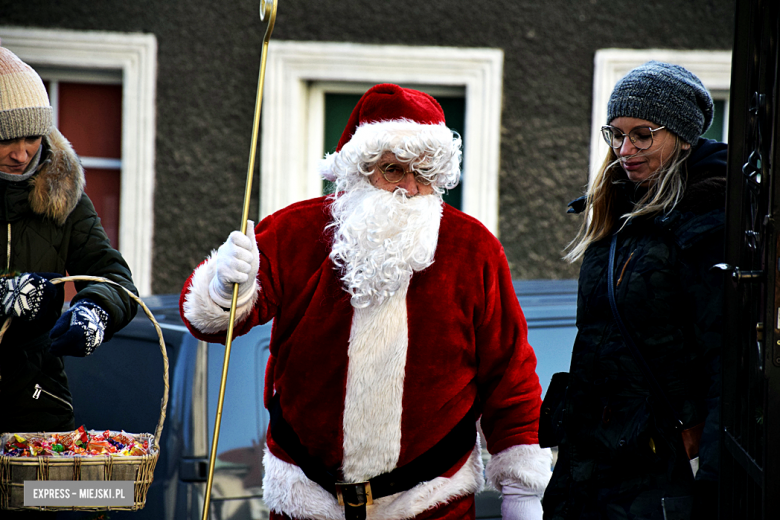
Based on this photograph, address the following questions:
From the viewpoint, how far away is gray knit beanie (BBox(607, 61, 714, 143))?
88.5 inches

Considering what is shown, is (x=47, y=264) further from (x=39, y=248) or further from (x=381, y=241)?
(x=381, y=241)

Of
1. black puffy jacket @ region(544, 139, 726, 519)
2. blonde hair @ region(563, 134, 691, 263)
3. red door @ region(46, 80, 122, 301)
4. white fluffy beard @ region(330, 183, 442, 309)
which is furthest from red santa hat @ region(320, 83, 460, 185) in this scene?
red door @ region(46, 80, 122, 301)

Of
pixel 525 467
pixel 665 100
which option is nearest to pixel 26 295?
pixel 525 467

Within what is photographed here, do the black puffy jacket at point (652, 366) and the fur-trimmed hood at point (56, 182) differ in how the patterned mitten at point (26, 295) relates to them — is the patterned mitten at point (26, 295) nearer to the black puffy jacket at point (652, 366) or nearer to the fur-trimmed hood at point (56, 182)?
the fur-trimmed hood at point (56, 182)

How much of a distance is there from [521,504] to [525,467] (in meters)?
0.11

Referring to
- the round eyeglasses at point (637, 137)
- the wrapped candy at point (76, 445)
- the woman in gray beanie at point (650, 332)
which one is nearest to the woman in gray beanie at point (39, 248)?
the wrapped candy at point (76, 445)

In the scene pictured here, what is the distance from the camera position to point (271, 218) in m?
2.55

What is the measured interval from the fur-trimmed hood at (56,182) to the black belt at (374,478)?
0.92 meters

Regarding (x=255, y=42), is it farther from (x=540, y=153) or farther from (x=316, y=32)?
(x=540, y=153)

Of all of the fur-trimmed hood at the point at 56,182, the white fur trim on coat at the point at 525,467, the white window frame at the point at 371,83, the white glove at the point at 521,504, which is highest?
the white window frame at the point at 371,83

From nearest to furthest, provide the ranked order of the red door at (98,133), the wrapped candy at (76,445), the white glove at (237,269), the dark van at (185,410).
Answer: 1. the white glove at (237,269)
2. the wrapped candy at (76,445)
3. the dark van at (185,410)
4. the red door at (98,133)

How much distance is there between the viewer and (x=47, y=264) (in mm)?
2652

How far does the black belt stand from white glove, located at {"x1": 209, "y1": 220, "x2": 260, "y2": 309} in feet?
1.21

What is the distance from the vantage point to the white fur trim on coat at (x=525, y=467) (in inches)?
96.6
